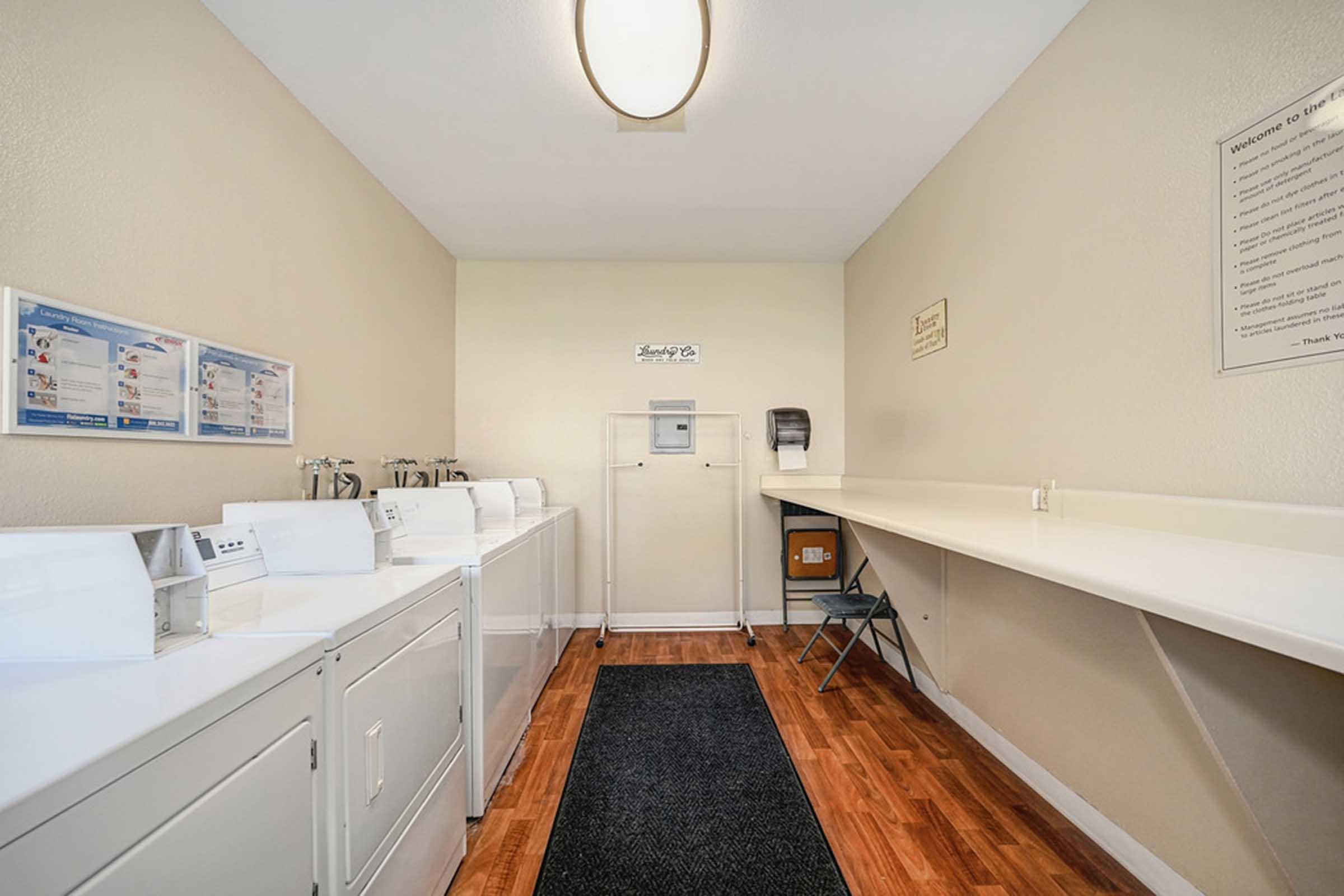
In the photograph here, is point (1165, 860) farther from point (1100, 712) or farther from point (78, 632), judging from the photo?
point (78, 632)

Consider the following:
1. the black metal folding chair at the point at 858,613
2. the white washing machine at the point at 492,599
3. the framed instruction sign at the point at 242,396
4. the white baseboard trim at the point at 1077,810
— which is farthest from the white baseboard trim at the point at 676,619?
the framed instruction sign at the point at 242,396

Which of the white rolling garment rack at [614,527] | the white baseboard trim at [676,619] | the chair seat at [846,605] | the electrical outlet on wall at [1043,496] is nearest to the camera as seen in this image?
the electrical outlet on wall at [1043,496]

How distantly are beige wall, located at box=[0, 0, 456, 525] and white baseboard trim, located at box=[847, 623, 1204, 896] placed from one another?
A: 2.84 m

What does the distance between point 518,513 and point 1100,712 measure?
8.43 feet

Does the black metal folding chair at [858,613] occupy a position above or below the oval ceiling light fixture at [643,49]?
below

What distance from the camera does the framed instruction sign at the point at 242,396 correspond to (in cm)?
161

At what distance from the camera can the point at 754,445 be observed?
3727mm

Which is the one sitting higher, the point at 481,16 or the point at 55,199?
the point at 481,16

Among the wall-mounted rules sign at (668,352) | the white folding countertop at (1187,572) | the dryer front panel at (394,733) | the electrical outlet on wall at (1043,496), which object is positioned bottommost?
the dryer front panel at (394,733)

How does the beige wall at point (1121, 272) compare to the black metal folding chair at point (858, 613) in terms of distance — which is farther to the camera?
the black metal folding chair at point (858, 613)

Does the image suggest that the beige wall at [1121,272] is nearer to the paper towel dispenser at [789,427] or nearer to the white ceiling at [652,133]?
the white ceiling at [652,133]

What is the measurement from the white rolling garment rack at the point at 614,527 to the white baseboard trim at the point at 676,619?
0.02m

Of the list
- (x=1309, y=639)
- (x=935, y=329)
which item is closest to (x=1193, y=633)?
(x=1309, y=639)

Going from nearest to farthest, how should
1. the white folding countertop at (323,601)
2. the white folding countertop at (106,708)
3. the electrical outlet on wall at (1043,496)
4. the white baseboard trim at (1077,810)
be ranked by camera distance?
the white folding countertop at (106,708) < the white folding countertop at (323,601) < the white baseboard trim at (1077,810) < the electrical outlet on wall at (1043,496)
